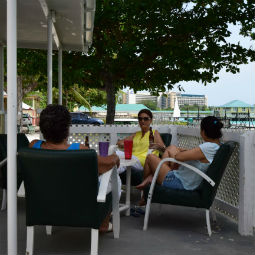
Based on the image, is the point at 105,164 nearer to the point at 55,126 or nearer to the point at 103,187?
the point at 103,187

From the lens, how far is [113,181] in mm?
3436

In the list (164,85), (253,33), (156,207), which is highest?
(253,33)

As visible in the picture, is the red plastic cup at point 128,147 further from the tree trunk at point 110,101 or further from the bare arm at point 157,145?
the tree trunk at point 110,101

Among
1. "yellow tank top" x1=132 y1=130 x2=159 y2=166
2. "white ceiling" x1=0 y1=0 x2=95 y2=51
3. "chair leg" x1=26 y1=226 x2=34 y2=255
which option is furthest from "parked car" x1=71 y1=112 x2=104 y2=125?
"chair leg" x1=26 y1=226 x2=34 y2=255

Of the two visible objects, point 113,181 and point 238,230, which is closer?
point 113,181

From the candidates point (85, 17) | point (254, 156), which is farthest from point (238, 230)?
point (85, 17)

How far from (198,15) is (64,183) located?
8495 mm

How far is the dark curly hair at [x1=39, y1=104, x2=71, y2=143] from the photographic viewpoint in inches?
112

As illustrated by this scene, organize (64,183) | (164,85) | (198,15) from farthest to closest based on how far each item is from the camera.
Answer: (164,85), (198,15), (64,183)

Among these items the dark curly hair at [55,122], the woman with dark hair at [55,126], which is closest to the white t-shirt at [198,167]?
the woman with dark hair at [55,126]

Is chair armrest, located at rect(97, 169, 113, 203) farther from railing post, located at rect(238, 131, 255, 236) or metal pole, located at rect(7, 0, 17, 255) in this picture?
railing post, located at rect(238, 131, 255, 236)

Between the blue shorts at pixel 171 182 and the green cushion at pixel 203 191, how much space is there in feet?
0.25

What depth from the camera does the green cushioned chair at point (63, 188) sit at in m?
2.66

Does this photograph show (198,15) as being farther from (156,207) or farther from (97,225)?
(97,225)
